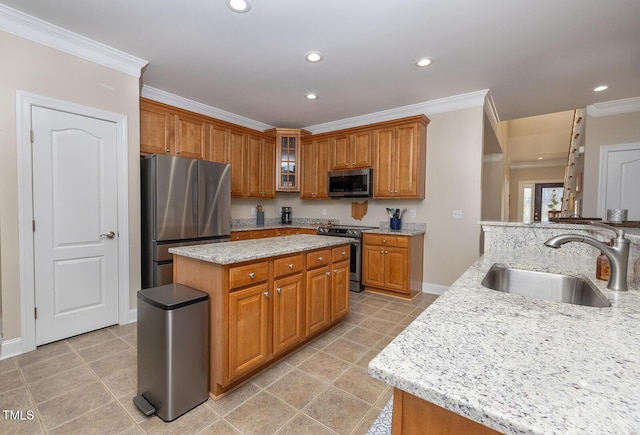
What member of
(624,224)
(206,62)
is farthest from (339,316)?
(206,62)

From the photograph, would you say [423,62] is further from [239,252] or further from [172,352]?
[172,352]

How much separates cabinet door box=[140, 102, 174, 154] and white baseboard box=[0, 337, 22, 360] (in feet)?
6.89

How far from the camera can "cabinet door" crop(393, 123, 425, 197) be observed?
3.89 metres

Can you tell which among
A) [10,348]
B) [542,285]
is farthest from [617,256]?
[10,348]

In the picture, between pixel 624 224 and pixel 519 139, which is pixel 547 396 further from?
pixel 519 139

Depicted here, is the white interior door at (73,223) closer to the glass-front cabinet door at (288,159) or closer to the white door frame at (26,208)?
the white door frame at (26,208)

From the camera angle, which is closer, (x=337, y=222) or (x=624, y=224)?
(x=624, y=224)

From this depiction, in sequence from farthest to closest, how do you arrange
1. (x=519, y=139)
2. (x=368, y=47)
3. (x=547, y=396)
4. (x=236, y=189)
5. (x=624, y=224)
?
1. (x=519, y=139)
2. (x=236, y=189)
3. (x=368, y=47)
4. (x=624, y=224)
5. (x=547, y=396)

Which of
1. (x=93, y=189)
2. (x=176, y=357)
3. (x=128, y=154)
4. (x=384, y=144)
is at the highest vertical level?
(x=384, y=144)

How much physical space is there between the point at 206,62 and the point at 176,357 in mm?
2739

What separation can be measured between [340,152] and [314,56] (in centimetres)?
195

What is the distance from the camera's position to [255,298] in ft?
6.32

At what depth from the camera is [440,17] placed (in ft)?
7.23

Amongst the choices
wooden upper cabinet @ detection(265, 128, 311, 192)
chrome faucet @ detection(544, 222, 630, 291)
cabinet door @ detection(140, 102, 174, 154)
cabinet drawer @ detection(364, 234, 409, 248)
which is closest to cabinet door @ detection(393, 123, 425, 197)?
cabinet drawer @ detection(364, 234, 409, 248)
